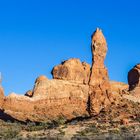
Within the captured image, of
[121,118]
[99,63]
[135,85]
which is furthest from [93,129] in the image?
[135,85]

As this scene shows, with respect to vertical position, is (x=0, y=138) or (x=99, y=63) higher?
(x=99, y=63)

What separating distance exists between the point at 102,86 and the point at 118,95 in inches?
206

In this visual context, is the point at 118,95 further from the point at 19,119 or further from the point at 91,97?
the point at 19,119

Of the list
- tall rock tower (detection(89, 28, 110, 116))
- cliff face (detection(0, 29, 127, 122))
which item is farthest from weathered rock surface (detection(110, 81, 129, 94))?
tall rock tower (detection(89, 28, 110, 116))

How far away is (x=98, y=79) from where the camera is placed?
4230 inches

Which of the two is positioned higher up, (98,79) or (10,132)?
(98,79)

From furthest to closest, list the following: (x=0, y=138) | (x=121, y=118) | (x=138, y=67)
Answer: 1. (x=138, y=67)
2. (x=121, y=118)
3. (x=0, y=138)

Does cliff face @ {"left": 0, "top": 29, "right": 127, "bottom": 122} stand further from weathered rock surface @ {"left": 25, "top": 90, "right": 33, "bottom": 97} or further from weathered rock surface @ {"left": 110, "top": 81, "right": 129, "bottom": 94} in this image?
weathered rock surface @ {"left": 110, "top": 81, "right": 129, "bottom": 94}

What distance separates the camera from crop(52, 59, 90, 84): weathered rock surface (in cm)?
10725

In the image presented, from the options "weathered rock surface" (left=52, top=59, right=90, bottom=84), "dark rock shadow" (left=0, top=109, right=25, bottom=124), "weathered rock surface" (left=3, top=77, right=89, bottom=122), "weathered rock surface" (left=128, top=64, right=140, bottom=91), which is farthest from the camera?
"weathered rock surface" (left=128, top=64, right=140, bottom=91)

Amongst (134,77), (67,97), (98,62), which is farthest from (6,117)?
(134,77)

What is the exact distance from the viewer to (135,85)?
387 feet

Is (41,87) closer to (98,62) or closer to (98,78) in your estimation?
(98,78)

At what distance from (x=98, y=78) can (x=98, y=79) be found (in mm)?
170
